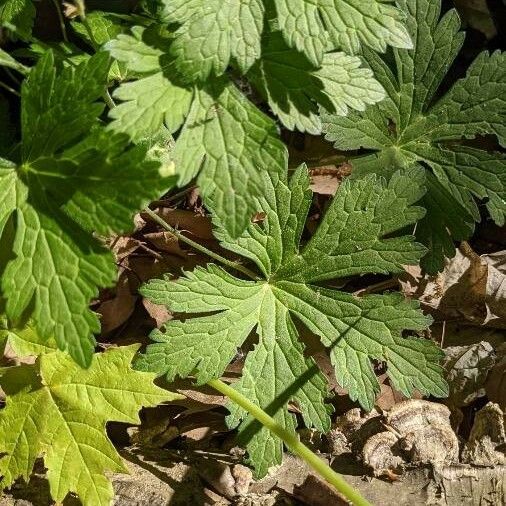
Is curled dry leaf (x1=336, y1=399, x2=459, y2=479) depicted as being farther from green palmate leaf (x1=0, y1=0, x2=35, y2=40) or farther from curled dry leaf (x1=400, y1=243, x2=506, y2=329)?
green palmate leaf (x1=0, y1=0, x2=35, y2=40)

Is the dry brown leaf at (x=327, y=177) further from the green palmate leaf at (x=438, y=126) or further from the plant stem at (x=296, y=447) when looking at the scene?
the plant stem at (x=296, y=447)

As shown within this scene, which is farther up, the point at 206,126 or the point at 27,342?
the point at 206,126

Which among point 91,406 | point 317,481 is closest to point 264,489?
point 317,481

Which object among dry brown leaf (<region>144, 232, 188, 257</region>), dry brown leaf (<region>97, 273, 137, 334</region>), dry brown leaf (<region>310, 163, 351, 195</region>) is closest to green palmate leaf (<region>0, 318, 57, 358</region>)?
dry brown leaf (<region>97, 273, 137, 334</region>)

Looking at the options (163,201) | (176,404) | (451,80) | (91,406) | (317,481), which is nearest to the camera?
(91,406)

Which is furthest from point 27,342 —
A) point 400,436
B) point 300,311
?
point 400,436

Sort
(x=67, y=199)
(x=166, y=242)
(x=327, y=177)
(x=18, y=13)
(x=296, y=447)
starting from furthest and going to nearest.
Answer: (x=327, y=177) → (x=166, y=242) → (x=18, y=13) → (x=296, y=447) → (x=67, y=199)

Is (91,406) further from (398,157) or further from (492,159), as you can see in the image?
(492,159)

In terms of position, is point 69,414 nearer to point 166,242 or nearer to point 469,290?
point 166,242
